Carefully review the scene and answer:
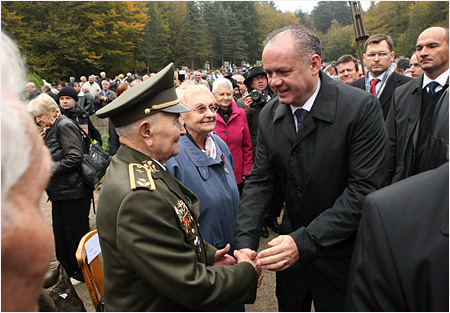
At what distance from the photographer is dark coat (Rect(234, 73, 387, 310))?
2.04 meters

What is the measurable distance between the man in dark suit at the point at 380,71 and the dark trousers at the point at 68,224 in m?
3.92

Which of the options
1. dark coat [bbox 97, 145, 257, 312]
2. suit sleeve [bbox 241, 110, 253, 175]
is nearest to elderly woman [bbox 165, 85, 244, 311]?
dark coat [bbox 97, 145, 257, 312]

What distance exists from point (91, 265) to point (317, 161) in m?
1.71

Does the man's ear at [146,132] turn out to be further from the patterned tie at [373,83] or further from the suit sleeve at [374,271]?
the patterned tie at [373,83]

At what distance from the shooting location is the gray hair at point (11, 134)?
33.0 inches

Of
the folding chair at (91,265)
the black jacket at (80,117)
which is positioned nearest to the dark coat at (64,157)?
the black jacket at (80,117)

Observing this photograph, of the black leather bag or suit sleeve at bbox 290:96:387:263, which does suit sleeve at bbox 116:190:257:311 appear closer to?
suit sleeve at bbox 290:96:387:263

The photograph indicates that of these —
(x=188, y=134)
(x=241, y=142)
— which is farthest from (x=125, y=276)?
(x=241, y=142)

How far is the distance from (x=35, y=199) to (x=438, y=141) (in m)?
2.62

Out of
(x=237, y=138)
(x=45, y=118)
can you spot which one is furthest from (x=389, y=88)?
(x=45, y=118)

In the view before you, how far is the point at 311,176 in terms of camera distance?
83.7 inches

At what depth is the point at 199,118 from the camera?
9.98 ft

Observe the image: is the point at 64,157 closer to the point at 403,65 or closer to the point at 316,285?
the point at 316,285

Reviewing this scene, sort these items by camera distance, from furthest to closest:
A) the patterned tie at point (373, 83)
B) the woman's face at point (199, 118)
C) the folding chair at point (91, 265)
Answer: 1. the patterned tie at point (373, 83)
2. the woman's face at point (199, 118)
3. the folding chair at point (91, 265)
